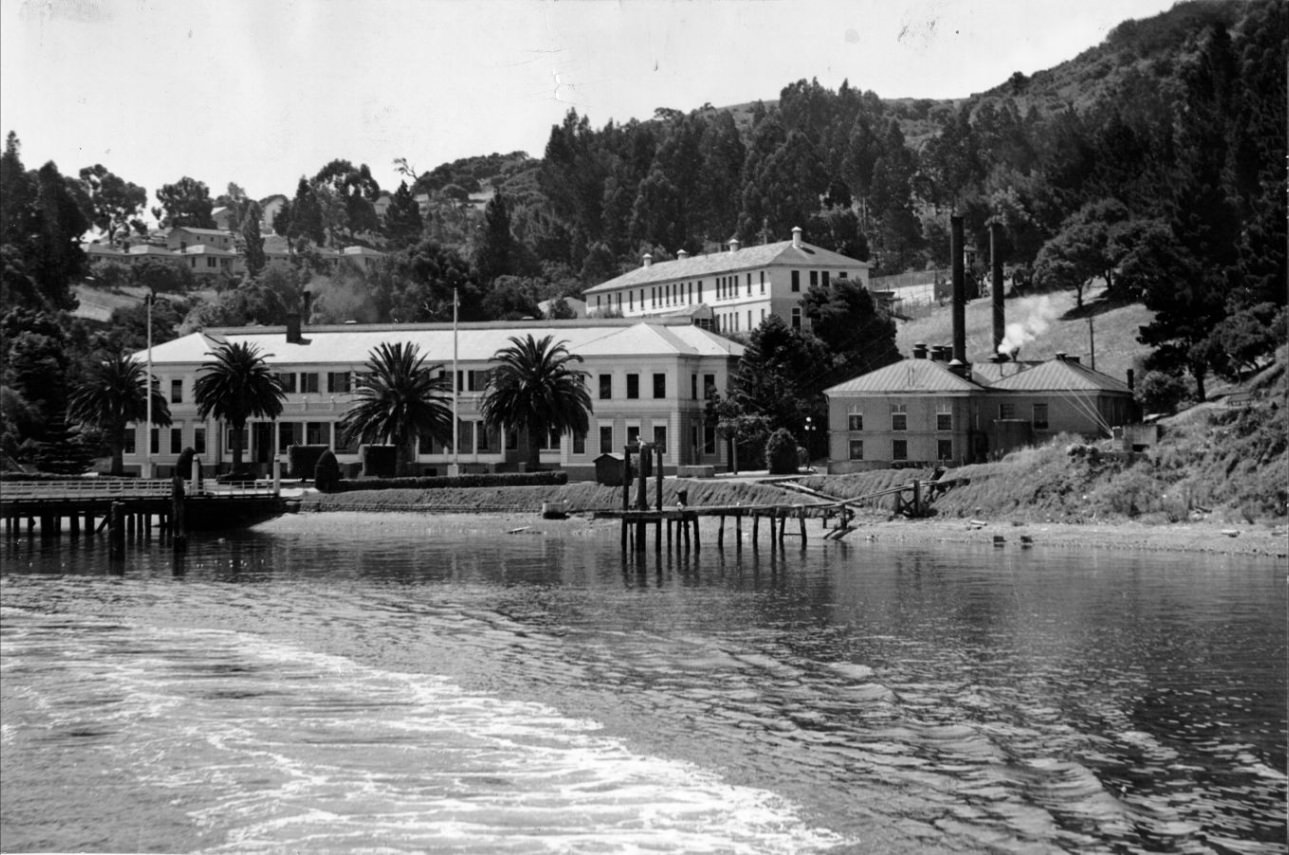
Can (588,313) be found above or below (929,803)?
above

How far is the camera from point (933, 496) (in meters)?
72.9

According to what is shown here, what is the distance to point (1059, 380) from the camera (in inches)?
3130

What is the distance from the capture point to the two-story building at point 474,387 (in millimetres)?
88312

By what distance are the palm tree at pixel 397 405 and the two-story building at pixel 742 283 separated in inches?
1448

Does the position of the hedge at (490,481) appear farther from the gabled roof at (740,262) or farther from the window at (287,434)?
the gabled roof at (740,262)

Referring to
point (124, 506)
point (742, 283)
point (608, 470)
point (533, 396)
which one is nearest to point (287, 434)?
point (533, 396)

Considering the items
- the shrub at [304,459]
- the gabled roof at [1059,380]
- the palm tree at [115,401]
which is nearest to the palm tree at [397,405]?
the shrub at [304,459]

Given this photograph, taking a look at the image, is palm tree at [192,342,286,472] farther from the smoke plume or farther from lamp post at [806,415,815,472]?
the smoke plume

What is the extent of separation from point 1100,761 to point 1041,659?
10041 mm

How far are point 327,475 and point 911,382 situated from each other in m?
33.3

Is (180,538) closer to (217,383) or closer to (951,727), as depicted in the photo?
(217,383)

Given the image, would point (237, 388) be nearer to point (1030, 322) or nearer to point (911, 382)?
point (911, 382)

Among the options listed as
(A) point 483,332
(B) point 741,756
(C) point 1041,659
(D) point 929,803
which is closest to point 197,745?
(B) point 741,756

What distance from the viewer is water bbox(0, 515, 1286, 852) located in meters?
21.7
